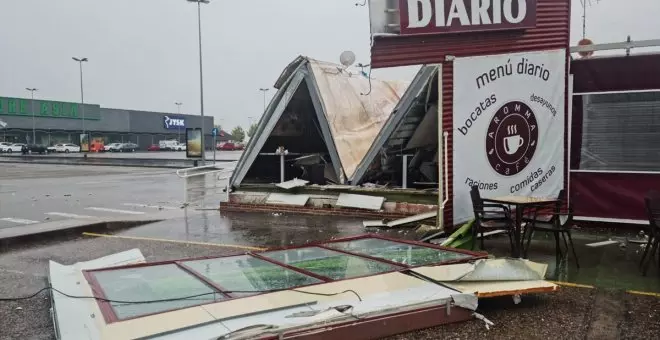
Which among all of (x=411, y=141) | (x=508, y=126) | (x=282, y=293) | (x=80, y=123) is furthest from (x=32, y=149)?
(x=282, y=293)

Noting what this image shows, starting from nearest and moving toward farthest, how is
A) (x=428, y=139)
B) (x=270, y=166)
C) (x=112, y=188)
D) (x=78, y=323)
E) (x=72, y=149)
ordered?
(x=78, y=323), (x=428, y=139), (x=270, y=166), (x=112, y=188), (x=72, y=149)

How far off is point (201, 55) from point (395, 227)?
2434 cm

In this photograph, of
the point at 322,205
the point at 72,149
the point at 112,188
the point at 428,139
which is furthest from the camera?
the point at 72,149

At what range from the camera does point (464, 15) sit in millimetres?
8055

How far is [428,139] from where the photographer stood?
1245 centimetres

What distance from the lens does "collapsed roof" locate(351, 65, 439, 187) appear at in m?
10.2

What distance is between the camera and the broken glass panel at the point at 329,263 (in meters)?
5.17

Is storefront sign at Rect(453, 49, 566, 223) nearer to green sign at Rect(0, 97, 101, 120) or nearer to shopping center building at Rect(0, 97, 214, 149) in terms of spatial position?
shopping center building at Rect(0, 97, 214, 149)

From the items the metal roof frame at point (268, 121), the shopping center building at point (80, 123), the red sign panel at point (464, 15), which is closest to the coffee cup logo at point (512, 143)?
the red sign panel at point (464, 15)

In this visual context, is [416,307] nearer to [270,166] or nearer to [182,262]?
[182,262]

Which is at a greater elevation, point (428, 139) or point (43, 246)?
point (428, 139)

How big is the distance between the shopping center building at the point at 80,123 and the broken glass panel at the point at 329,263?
5115cm

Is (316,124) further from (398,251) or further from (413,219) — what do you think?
(398,251)

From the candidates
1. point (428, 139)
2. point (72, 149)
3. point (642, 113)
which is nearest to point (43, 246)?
point (428, 139)
